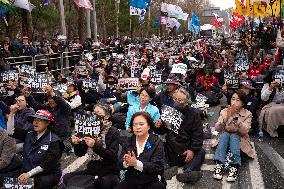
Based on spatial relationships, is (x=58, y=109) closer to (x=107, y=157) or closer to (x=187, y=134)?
(x=187, y=134)

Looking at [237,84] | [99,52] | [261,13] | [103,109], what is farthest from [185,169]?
[99,52]

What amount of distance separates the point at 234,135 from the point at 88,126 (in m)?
2.60

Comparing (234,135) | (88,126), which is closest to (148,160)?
(88,126)

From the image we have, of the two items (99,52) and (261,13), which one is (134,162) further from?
(99,52)

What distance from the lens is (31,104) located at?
26.7ft

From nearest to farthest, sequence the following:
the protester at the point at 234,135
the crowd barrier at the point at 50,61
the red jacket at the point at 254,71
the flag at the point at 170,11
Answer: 1. the protester at the point at 234,135
2. the red jacket at the point at 254,71
3. the crowd barrier at the point at 50,61
4. the flag at the point at 170,11

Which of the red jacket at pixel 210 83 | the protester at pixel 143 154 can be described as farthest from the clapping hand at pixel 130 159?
the red jacket at pixel 210 83

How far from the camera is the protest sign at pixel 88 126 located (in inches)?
209

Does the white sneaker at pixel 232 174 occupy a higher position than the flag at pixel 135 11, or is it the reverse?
the flag at pixel 135 11

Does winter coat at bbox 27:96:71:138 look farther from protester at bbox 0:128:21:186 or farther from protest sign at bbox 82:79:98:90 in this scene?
protest sign at bbox 82:79:98:90

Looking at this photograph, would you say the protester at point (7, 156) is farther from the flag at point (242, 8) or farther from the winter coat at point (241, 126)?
the flag at point (242, 8)

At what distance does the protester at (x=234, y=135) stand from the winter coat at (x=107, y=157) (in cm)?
179

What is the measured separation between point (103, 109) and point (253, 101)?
4.72m

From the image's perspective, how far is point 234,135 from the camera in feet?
22.7
